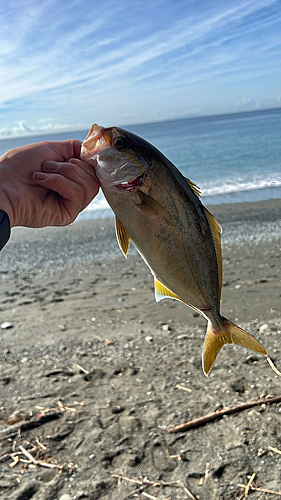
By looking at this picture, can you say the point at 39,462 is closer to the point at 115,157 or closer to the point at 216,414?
the point at 216,414

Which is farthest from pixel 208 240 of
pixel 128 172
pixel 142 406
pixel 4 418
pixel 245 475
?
pixel 4 418

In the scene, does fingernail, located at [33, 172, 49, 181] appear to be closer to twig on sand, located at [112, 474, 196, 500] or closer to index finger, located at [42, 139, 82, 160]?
index finger, located at [42, 139, 82, 160]

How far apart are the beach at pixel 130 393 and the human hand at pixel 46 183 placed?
2.46 meters

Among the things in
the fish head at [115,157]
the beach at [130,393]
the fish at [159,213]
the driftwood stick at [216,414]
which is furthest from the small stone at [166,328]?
the fish head at [115,157]

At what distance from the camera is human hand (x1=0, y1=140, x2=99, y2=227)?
7.55 feet

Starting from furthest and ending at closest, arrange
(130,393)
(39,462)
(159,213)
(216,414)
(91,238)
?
(91,238) → (130,393) → (216,414) → (39,462) → (159,213)

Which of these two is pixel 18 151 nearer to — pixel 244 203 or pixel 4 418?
pixel 4 418

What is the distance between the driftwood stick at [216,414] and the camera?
428 centimetres

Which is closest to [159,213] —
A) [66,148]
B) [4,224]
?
[66,148]

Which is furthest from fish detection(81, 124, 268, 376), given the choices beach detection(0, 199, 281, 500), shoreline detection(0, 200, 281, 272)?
shoreline detection(0, 200, 281, 272)

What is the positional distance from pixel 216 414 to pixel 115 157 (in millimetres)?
3330

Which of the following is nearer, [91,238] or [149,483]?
[149,483]

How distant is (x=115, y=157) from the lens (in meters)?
1.97

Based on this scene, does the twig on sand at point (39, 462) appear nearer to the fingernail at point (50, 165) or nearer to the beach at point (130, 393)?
the beach at point (130, 393)
